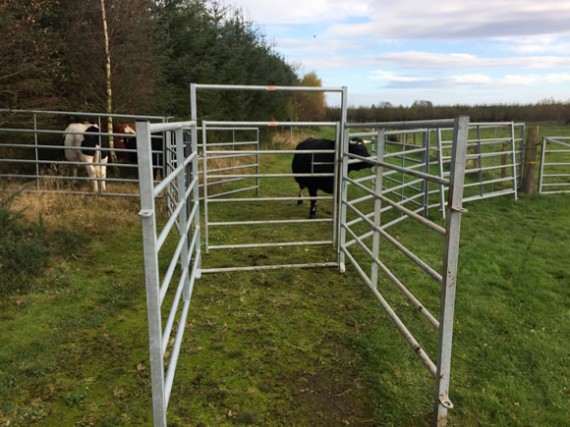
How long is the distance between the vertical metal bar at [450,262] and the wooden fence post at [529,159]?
7.74m

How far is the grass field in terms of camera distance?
2422 millimetres

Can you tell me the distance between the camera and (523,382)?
8.80 feet

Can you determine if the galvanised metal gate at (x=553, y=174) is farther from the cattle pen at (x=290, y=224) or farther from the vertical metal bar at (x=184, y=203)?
the vertical metal bar at (x=184, y=203)

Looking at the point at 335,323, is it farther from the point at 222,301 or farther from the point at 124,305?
the point at 124,305

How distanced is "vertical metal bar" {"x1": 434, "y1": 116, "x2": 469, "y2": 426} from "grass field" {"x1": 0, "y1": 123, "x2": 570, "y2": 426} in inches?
7.8

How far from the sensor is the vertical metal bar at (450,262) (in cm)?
209

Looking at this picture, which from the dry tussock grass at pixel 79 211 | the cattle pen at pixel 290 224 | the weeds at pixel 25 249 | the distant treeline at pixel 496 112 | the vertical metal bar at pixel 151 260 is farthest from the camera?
the distant treeline at pixel 496 112

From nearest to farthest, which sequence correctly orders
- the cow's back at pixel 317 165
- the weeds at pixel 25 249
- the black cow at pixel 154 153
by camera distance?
the weeds at pixel 25 249
the cow's back at pixel 317 165
the black cow at pixel 154 153

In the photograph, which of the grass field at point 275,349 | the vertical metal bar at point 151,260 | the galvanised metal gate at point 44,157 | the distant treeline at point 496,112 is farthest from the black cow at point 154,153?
the distant treeline at point 496,112

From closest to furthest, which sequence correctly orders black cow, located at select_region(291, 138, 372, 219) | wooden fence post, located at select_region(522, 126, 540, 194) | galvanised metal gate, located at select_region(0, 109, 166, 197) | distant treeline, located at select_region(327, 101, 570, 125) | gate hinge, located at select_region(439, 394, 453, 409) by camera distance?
1. gate hinge, located at select_region(439, 394, 453, 409)
2. black cow, located at select_region(291, 138, 372, 219)
3. galvanised metal gate, located at select_region(0, 109, 166, 197)
4. wooden fence post, located at select_region(522, 126, 540, 194)
5. distant treeline, located at select_region(327, 101, 570, 125)

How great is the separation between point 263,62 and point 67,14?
492 inches

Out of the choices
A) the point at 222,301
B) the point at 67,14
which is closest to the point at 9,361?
the point at 222,301

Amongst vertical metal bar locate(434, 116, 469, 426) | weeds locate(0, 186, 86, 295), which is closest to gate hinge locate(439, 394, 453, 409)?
vertical metal bar locate(434, 116, 469, 426)

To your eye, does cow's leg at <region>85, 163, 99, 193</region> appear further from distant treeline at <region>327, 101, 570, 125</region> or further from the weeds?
distant treeline at <region>327, 101, 570, 125</region>
